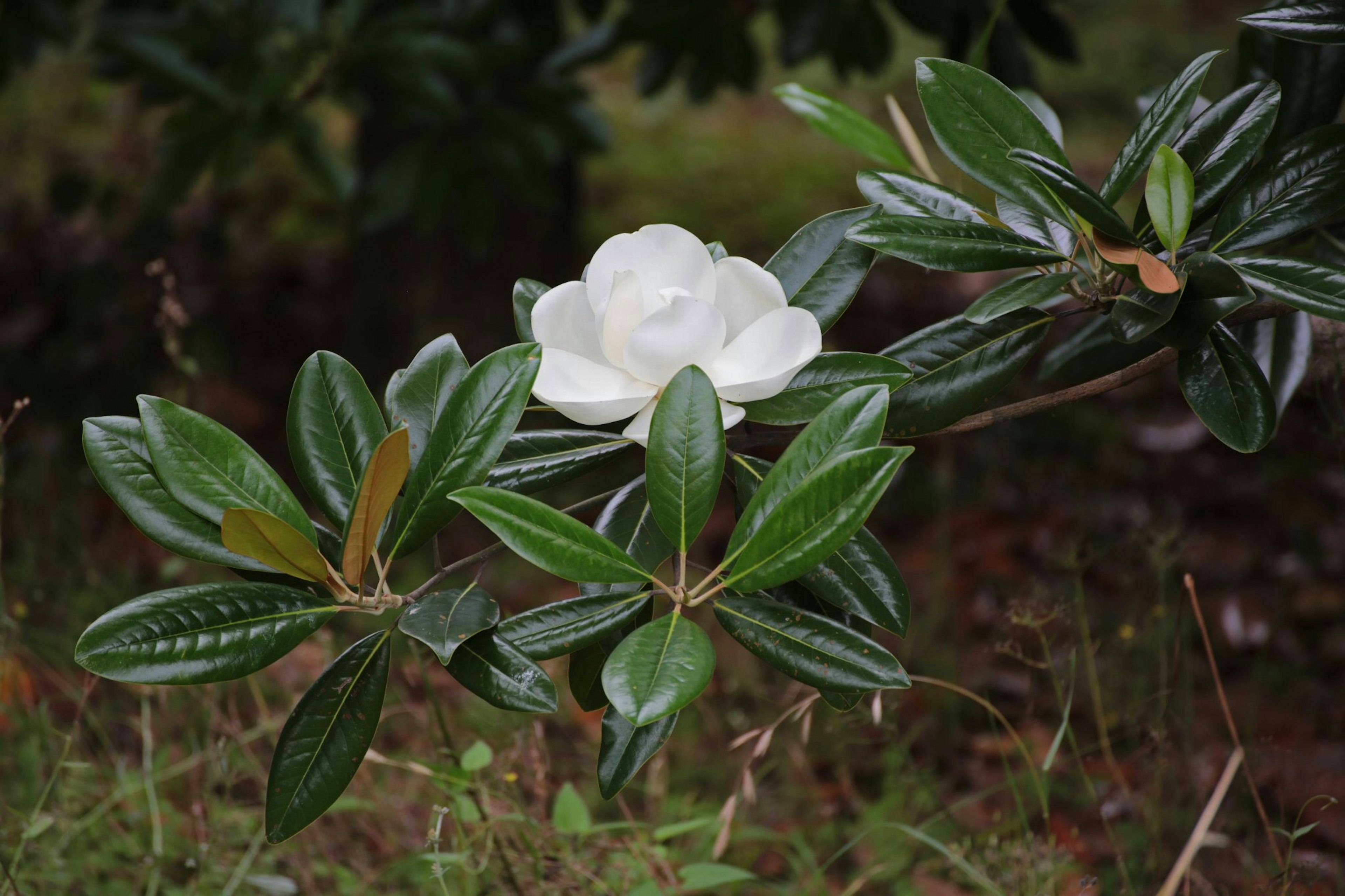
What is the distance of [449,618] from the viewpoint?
571 millimetres

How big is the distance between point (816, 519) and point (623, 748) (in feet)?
0.66

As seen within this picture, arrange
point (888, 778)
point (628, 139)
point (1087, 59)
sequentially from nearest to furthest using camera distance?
point (888, 778) → point (628, 139) → point (1087, 59)

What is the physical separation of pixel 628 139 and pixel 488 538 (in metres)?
2.38

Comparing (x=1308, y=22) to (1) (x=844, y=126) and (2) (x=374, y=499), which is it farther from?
(2) (x=374, y=499)

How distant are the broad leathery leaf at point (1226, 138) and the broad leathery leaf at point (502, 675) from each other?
53 cm

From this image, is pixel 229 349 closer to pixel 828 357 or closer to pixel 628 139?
pixel 628 139

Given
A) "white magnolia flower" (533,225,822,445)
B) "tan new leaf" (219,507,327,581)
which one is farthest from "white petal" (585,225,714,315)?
"tan new leaf" (219,507,327,581)

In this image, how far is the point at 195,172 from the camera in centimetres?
171

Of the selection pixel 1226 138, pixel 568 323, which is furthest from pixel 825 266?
pixel 1226 138

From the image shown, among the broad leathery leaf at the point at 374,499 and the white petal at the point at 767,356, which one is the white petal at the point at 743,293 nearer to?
the white petal at the point at 767,356

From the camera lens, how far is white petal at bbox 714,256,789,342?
632 mm

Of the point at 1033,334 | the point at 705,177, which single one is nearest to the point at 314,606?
the point at 1033,334

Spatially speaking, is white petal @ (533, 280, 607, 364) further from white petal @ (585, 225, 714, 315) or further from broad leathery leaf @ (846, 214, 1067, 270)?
broad leathery leaf @ (846, 214, 1067, 270)

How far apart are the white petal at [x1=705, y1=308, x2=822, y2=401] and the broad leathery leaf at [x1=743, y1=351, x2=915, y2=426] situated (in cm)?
2
